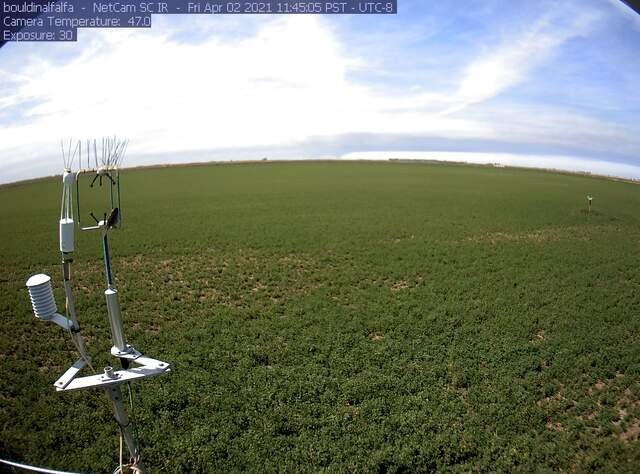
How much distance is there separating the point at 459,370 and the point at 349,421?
2970 mm

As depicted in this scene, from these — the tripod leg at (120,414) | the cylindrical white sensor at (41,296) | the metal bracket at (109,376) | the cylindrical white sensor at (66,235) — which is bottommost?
the tripod leg at (120,414)

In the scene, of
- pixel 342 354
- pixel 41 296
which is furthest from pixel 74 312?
pixel 342 354

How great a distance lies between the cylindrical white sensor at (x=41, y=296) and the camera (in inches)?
112

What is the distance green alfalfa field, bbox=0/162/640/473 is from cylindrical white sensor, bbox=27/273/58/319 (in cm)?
376

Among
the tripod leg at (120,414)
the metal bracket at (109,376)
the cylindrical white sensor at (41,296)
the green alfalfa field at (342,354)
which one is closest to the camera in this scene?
the cylindrical white sensor at (41,296)

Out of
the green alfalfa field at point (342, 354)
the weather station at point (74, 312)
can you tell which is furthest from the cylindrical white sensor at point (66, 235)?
the green alfalfa field at point (342, 354)

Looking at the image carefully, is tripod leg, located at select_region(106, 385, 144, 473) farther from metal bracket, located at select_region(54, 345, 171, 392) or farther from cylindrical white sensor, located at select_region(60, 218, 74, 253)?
cylindrical white sensor, located at select_region(60, 218, 74, 253)

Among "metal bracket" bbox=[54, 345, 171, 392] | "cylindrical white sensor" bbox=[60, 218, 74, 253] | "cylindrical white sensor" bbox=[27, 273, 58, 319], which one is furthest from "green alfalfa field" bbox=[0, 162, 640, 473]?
"cylindrical white sensor" bbox=[60, 218, 74, 253]

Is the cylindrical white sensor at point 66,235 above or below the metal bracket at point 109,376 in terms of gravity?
above

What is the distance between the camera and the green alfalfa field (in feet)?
19.0

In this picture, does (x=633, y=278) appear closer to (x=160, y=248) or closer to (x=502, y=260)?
(x=502, y=260)

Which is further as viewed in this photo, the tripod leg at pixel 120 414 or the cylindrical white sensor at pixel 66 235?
the tripod leg at pixel 120 414

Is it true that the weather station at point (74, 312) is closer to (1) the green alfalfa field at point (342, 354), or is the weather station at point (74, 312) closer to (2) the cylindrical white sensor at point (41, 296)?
(2) the cylindrical white sensor at point (41, 296)

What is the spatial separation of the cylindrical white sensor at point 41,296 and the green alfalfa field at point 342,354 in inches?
148
